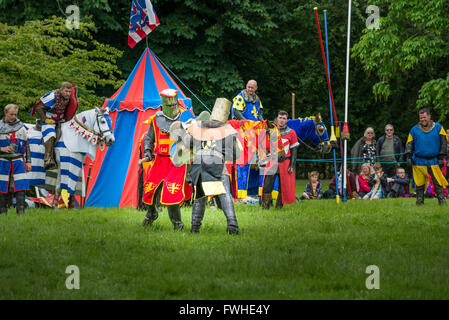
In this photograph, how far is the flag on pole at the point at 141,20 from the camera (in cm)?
1352

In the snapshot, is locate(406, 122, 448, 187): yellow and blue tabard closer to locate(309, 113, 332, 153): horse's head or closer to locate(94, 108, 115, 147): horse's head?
locate(309, 113, 332, 153): horse's head

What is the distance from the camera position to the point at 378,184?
599 inches

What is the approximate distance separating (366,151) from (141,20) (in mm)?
6263

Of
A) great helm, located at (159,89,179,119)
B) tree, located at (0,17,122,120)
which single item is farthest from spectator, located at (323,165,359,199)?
great helm, located at (159,89,179,119)

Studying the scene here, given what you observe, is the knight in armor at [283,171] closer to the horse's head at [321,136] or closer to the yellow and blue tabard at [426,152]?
the horse's head at [321,136]

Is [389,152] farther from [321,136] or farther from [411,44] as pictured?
[411,44]

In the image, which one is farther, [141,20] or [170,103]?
[141,20]

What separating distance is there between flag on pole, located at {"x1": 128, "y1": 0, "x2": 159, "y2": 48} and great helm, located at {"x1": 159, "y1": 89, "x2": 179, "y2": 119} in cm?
510

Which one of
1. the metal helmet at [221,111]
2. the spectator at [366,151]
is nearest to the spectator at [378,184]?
the spectator at [366,151]

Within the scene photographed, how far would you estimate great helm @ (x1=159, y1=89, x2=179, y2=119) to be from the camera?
8.77 meters

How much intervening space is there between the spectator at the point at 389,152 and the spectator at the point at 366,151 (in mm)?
231

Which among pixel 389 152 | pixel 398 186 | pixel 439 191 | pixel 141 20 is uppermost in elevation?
pixel 141 20

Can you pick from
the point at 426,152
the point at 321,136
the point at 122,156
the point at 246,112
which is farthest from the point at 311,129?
the point at 122,156
